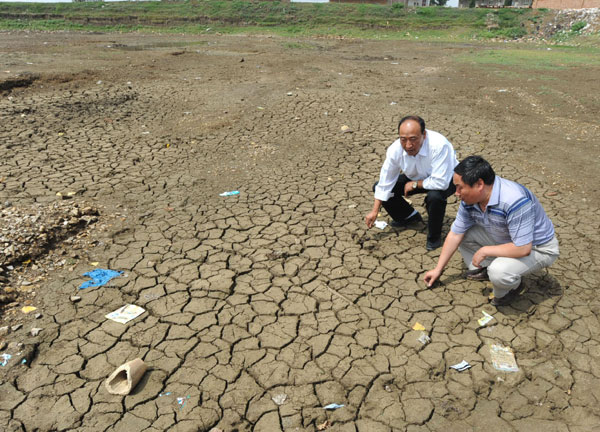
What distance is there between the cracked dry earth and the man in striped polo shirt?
1.06ft

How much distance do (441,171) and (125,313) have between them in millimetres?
2874

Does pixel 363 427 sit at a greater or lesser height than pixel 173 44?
lesser

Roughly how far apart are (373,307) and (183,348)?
4.64 feet

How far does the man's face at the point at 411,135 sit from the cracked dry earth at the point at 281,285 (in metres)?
0.97

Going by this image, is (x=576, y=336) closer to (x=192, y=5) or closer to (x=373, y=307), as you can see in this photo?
(x=373, y=307)

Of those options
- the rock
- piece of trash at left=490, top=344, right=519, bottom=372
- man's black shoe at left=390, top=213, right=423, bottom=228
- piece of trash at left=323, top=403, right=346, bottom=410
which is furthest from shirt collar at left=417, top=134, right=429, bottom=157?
the rock

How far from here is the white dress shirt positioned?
3867 millimetres

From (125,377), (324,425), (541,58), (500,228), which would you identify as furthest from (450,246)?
(541,58)

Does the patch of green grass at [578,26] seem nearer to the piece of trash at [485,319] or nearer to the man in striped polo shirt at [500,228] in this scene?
the man in striped polo shirt at [500,228]

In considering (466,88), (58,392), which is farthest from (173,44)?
(58,392)

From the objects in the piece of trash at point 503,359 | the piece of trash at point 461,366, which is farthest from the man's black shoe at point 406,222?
the piece of trash at point 461,366

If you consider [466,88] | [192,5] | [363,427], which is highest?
[192,5]

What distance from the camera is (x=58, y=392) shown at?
258 cm

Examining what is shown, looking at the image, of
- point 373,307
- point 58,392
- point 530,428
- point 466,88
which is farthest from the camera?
point 466,88
